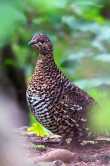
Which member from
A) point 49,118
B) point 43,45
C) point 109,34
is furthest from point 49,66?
point 109,34

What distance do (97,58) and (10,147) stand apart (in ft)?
11.9

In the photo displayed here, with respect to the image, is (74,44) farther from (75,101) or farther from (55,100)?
(55,100)

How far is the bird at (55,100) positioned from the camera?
5.21 metres

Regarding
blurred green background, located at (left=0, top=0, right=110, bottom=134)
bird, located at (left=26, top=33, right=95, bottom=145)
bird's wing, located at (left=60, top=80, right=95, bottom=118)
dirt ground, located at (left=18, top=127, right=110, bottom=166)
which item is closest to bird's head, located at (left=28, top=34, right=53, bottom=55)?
bird, located at (left=26, top=33, right=95, bottom=145)

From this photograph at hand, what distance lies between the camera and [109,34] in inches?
245

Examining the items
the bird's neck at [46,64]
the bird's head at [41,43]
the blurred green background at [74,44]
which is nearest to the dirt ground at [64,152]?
the blurred green background at [74,44]

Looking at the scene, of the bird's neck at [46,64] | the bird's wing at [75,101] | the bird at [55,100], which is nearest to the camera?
the bird at [55,100]

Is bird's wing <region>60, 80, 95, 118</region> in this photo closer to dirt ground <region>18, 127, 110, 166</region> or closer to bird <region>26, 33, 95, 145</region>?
bird <region>26, 33, 95, 145</region>

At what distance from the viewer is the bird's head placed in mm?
5391

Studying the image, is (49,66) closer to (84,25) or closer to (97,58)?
(97,58)

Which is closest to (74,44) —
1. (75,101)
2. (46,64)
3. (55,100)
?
(46,64)

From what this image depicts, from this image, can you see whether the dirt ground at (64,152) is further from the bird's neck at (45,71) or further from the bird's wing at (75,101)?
the bird's neck at (45,71)

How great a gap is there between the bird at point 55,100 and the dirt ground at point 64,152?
0.51 ft

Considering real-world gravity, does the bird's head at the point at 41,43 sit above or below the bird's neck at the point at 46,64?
above
